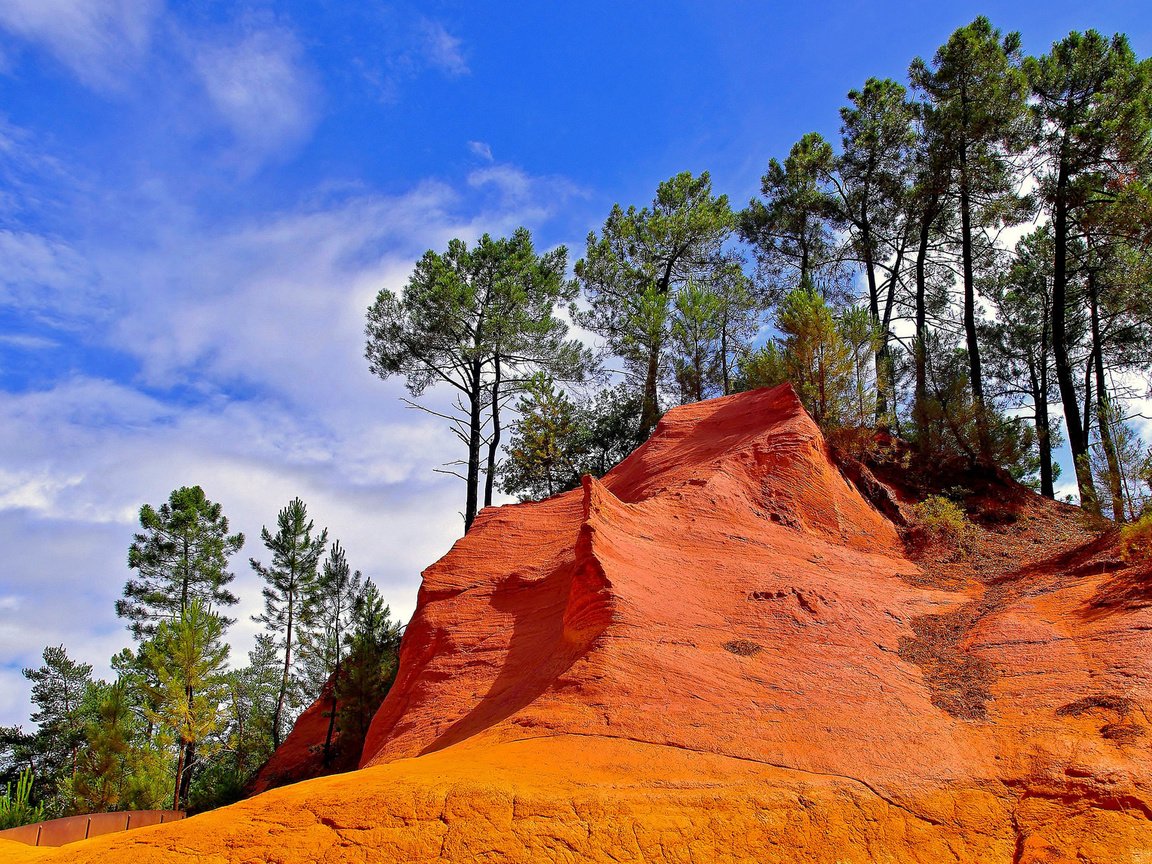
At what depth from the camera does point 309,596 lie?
3244 centimetres

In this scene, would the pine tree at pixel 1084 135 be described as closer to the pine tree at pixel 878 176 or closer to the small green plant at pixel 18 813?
the pine tree at pixel 878 176

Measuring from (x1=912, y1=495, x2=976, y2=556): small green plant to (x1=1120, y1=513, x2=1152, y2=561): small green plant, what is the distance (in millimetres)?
3643

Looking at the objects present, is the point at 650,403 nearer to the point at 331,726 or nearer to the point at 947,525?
the point at 947,525

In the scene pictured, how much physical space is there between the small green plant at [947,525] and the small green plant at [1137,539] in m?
3.64

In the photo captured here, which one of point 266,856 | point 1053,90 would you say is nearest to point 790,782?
point 266,856

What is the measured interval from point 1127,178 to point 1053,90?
12.2 ft

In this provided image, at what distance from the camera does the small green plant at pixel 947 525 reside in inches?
609

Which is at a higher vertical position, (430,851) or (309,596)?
(309,596)

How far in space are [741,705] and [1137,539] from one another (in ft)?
24.1

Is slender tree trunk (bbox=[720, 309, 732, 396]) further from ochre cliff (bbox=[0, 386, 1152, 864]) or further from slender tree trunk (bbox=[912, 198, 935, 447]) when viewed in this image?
ochre cliff (bbox=[0, 386, 1152, 864])

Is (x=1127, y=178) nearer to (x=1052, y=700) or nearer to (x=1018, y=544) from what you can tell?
(x=1018, y=544)

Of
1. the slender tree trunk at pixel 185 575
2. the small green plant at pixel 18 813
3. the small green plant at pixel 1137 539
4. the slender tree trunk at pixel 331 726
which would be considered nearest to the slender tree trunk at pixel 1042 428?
the small green plant at pixel 1137 539

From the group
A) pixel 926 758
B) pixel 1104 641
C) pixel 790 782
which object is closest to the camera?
pixel 790 782

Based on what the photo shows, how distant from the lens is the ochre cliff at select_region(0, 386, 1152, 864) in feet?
20.6
